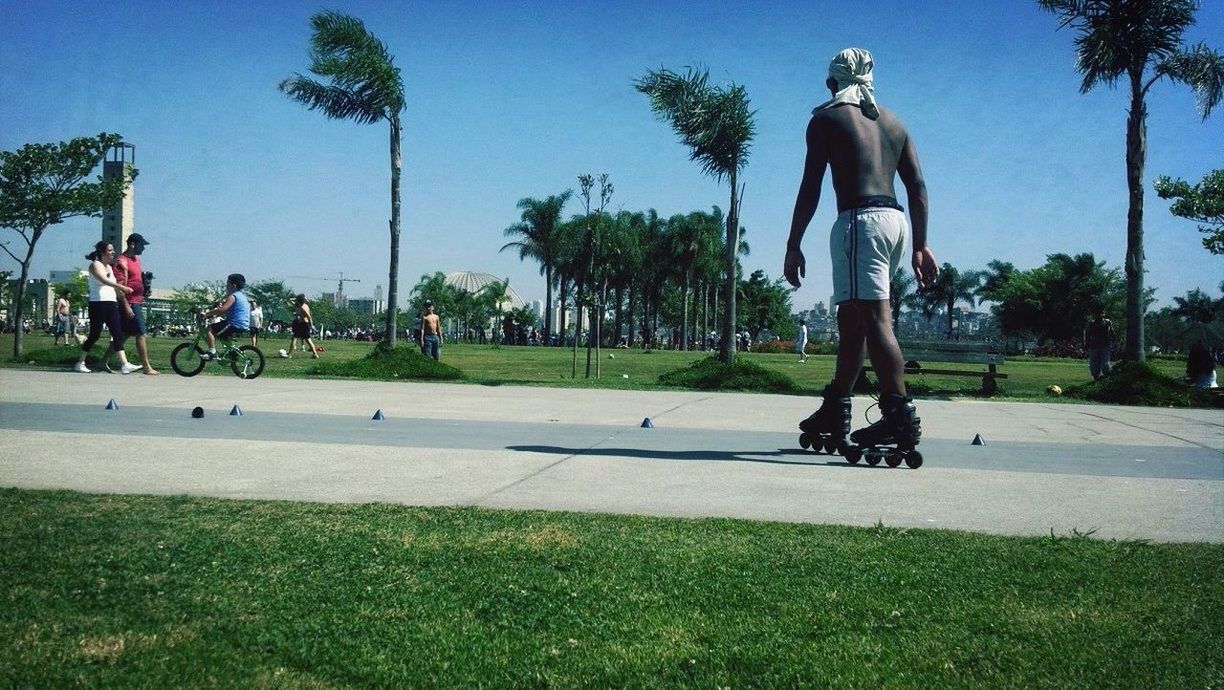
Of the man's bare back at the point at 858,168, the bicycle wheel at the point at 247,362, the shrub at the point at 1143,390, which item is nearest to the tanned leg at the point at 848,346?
the man's bare back at the point at 858,168

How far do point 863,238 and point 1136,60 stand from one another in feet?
40.5

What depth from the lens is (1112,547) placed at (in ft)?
12.8

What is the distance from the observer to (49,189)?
808 inches

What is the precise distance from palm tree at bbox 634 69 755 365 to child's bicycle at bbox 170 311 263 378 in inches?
333

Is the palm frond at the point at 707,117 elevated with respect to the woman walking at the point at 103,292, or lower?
elevated

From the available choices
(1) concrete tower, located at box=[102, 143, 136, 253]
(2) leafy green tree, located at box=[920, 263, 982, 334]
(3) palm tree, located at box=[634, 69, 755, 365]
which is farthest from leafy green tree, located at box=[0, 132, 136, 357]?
(2) leafy green tree, located at box=[920, 263, 982, 334]

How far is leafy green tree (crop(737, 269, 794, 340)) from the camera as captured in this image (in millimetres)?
110062

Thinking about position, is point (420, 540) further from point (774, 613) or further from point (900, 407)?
point (900, 407)

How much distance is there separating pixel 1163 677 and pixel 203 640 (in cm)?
265

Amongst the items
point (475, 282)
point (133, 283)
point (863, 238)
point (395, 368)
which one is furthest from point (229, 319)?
point (475, 282)

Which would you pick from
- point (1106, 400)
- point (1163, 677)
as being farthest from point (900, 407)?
point (1106, 400)

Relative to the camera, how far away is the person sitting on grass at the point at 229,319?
15477mm

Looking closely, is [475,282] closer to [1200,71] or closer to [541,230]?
[541,230]

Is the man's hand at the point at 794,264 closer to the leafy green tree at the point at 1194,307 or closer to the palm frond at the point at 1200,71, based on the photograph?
the palm frond at the point at 1200,71
